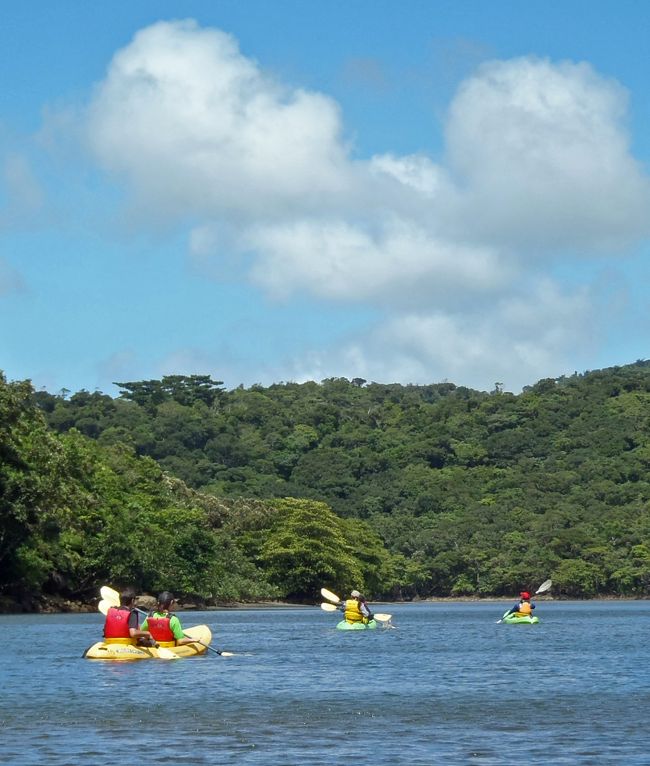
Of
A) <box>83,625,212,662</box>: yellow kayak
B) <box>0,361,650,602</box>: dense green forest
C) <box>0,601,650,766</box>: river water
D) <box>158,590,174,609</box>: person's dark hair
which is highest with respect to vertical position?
<box>0,361,650,602</box>: dense green forest

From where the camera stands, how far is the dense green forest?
70.9 m

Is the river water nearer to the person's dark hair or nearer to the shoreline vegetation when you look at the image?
the person's dark hair

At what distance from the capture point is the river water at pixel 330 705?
63.0 feet

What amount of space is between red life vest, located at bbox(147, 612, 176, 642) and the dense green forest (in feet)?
88.6

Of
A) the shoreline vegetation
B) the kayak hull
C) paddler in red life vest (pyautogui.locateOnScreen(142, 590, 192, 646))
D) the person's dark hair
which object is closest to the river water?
paddler in red life vest (pyautogui.locateOnScreen(142, 590, 192, 646))

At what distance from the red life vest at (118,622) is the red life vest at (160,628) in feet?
6.25

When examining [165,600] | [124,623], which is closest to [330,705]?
[124,623]

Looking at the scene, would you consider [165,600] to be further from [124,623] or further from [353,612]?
[353,612]

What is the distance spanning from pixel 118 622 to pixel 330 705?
29.1ft

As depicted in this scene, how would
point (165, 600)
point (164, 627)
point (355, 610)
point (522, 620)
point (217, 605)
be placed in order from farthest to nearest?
point (217, 605)
point (522, 620)
point (355, 610)
point (164, 627)
point (165, 600)

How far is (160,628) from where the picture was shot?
34781 millimetres

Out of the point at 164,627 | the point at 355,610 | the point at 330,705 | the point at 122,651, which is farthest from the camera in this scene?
the point at 355,610

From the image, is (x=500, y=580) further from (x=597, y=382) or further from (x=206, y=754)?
(x=206, y=754)

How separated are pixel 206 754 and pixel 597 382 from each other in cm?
16577
